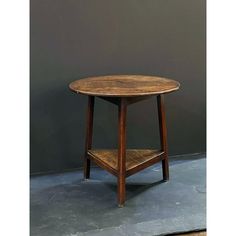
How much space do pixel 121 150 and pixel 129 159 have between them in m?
0.25

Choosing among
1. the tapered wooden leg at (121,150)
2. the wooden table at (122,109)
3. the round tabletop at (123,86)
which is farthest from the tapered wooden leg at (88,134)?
the tapered wooden leg at (121,150)

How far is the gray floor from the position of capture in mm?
2131

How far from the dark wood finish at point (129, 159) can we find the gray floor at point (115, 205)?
0.18 meters

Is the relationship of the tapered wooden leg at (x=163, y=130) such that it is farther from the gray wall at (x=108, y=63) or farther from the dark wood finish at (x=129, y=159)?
the gray wall at (x=108, y=63)

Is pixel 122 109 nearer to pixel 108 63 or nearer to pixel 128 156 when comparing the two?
pixel 128 156

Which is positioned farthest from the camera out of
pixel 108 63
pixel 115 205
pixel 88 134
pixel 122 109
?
pixel 108 63

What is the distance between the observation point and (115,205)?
242cm

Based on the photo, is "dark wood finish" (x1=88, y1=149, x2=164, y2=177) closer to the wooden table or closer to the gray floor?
the wooden table

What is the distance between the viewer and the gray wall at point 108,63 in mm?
2828

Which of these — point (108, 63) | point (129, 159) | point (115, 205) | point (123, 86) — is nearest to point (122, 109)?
point (123, 86)

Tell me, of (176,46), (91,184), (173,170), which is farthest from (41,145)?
(176,46)
